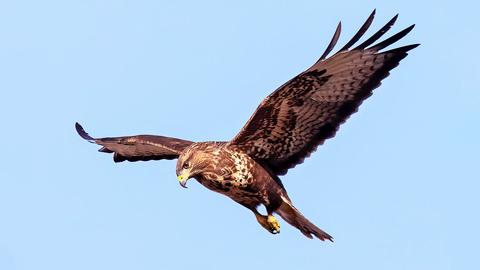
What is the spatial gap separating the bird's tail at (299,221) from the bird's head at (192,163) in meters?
1.18

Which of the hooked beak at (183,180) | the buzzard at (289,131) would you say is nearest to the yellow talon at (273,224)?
the buzzard at (289,131)

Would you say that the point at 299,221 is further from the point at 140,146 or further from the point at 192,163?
the point at 140,146

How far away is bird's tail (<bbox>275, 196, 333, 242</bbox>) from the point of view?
15.7 metres

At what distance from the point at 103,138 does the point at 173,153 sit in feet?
4.52

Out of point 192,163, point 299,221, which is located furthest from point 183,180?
point 299,221

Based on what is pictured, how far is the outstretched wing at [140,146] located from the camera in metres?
16.5

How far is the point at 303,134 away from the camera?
15938 mm

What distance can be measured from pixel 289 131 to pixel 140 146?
2.39 metres

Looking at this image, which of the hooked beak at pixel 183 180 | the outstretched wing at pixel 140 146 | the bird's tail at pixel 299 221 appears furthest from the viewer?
the outstretched wing at pixel 140 146

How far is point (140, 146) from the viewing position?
1738 centimetres

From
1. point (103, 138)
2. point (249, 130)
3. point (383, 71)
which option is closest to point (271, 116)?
point (249, 130)

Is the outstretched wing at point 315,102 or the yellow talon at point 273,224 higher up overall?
the outstretched wing at point 315,102

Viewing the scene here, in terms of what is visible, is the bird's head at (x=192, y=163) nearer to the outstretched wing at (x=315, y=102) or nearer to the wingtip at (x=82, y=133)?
the outstretched wing at (x=315, y=102)

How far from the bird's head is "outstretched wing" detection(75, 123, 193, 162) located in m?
1.03
